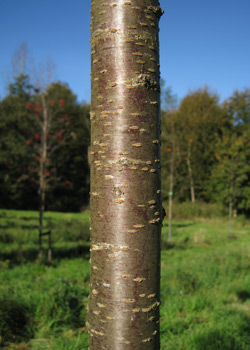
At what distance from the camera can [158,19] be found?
43.9 inches

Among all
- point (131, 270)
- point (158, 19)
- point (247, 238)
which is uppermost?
point (158, 19)

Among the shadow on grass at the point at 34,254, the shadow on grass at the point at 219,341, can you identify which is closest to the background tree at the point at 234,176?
the shadow on grass at the point at 34,254

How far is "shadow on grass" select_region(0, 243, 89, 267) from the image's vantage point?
313 inches

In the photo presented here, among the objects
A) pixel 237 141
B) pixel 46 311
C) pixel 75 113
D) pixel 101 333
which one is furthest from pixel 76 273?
pixel 75 113

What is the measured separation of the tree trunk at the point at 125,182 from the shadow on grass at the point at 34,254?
7014mm

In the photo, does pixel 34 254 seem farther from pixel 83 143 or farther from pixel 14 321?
pixel 83 143

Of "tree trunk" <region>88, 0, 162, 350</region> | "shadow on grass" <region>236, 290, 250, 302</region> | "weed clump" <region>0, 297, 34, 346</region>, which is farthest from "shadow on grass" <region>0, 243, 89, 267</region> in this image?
"tree trunk" <region>88, 0, 162, 350</region>

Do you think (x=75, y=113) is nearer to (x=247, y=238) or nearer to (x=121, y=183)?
(x=247, y=238)

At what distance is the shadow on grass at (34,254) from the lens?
7957 millimetres

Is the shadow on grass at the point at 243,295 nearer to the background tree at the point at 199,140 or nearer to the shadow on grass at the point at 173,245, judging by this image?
the shadow on grass at the point at 173,245

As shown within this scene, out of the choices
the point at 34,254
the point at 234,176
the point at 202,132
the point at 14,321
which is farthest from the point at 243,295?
the point at 202,132

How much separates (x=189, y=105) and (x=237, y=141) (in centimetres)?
1100

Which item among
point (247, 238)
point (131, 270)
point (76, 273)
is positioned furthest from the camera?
point (247, 238)

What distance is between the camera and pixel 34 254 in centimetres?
922
